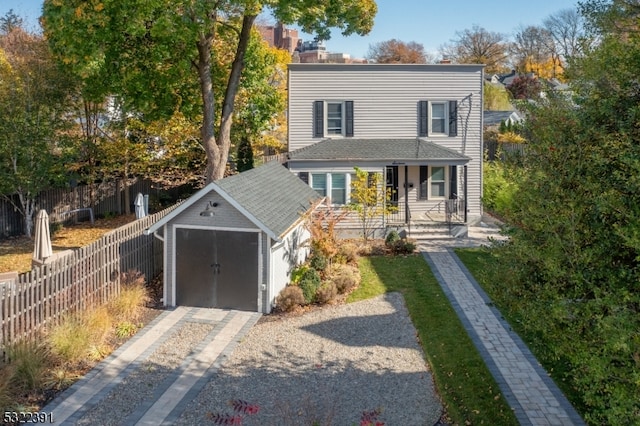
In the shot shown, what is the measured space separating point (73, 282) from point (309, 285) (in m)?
5.94

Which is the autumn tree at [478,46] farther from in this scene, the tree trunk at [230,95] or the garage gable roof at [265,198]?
the garage gable roof at [265,198]

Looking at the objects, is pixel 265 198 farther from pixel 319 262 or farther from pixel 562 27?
pixel 562 27

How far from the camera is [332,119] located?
25484 mm

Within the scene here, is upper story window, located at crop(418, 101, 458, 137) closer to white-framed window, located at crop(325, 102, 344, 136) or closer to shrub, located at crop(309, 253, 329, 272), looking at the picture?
white-framed window, located at crop(325, 102, 344, 136)

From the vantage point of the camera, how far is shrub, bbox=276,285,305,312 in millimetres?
14656

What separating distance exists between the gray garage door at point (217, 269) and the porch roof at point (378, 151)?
9408 mm

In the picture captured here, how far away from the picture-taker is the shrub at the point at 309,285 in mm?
15121

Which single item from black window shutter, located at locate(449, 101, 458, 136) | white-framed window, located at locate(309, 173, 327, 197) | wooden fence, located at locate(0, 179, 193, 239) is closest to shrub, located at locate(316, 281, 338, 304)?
white-framed window, located at locate(309, 173, 327, 197)

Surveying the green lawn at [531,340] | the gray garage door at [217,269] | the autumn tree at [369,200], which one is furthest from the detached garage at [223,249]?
Answer: the autumn tree at [369,200]

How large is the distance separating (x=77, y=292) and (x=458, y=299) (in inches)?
382

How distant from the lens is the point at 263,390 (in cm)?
1016

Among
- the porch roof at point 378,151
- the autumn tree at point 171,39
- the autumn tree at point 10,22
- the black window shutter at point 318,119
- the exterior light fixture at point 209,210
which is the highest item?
the autumn tree at point 10,22

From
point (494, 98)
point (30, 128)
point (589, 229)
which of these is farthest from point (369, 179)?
point (494, 98)

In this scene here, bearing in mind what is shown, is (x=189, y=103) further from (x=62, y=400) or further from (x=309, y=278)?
(x=62, y=400)
